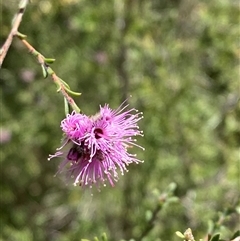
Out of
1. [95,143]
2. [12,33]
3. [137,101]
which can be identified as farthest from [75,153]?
[137,101]

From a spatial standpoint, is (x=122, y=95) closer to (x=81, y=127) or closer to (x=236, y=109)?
(x=236, y=109)

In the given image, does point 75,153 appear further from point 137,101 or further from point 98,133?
point 137,101

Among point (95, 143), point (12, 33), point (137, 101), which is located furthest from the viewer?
point (137, 101)

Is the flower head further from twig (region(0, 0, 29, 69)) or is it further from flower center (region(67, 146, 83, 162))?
twig (region(0, 0, 29, 69))

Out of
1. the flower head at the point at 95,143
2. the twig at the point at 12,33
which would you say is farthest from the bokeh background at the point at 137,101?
the flower head at the point at 95,143

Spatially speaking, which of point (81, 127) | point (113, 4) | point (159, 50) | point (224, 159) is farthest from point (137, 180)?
point (81, 127)

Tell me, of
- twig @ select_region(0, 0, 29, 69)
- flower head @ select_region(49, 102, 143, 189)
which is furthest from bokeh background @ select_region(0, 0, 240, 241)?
flower head @ select_region(49, 102, 143, 189)

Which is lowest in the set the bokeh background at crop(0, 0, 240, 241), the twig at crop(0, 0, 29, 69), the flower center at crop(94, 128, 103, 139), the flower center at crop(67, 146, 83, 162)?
the flower center at crop(67, 146, 83, 162)
